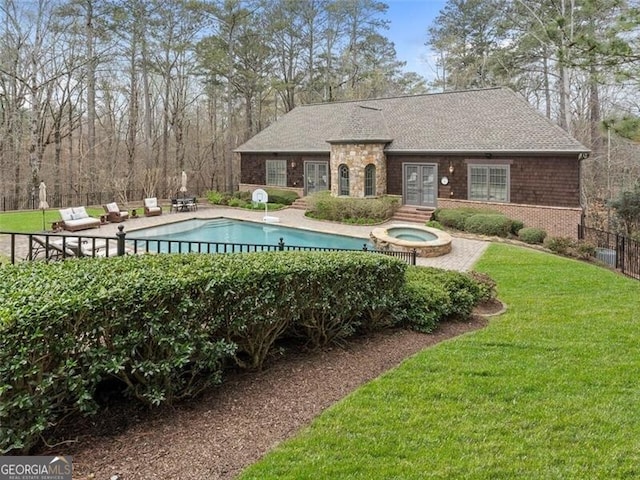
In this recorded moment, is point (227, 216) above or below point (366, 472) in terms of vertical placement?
above

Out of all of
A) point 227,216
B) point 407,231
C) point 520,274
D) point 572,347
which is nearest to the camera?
point 572,347

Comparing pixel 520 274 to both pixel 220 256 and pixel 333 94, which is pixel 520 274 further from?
pixel 333 94

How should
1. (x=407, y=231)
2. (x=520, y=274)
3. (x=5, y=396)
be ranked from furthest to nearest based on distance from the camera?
1. (x=407, y=231)
2. (x=520, y=274)
3. (x=5, y=396)

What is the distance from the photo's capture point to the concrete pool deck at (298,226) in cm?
1284

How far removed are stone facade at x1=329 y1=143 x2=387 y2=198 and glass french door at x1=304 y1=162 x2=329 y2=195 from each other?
7.66ft

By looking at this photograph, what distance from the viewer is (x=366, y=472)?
3.06 metres

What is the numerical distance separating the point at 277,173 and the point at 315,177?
2.65m

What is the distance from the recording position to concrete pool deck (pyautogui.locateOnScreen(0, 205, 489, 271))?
42.1ft

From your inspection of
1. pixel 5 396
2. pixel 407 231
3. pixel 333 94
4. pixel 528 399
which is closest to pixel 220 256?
pixel 5 396

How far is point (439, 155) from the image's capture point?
19781 millimetres

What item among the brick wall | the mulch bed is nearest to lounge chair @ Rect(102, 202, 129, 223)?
the brick wall

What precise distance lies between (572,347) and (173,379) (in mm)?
4472

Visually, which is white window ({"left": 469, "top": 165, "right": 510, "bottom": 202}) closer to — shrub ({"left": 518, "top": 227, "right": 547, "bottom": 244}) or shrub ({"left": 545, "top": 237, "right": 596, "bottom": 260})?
shrub ({"left": 518, "top": 227, "right": 547, "bottom": 244})

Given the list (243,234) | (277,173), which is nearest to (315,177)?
(277,173)
